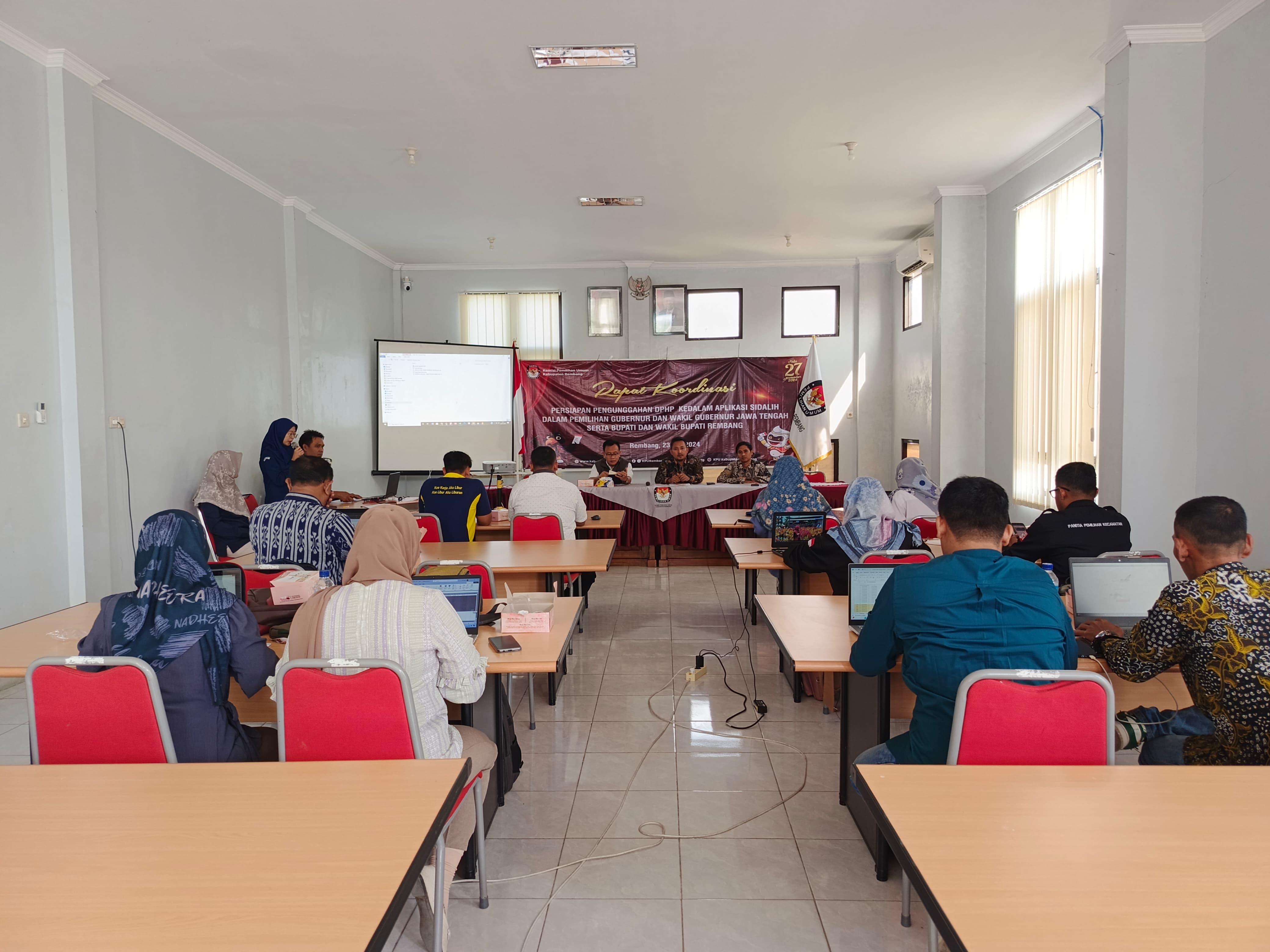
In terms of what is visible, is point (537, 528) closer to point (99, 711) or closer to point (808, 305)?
point (99, 711)

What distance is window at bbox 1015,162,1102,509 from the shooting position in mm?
5441

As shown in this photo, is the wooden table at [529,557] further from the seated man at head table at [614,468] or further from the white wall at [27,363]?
the seated man at head table at [614,468]

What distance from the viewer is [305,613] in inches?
80.2

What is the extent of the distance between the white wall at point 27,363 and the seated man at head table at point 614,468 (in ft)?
14.3

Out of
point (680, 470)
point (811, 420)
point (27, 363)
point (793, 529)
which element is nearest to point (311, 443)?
point (27, 363)

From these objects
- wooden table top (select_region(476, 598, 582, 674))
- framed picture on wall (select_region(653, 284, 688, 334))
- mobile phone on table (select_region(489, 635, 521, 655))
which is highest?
framed picture on wall (select_region(653, 284, 688, 334))

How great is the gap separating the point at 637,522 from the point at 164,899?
20.8ft

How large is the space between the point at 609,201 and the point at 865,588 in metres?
5.65

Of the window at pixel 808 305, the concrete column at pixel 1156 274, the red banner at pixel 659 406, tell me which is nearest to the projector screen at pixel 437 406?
the red banner at pixel 659 406

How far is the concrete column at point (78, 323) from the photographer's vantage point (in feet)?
14.4

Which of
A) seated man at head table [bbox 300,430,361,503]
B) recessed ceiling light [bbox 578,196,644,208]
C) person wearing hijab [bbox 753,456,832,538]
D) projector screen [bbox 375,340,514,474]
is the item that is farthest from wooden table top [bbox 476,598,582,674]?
projector screen [bbox 375,340,514,474]

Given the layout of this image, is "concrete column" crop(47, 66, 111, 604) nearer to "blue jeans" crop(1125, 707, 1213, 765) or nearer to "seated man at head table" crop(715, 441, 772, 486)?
"blue jeans" crop(1125, 707, 1213, 765)

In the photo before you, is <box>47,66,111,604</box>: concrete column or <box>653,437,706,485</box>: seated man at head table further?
<box>653,437,706,485</box>: seated man at head table

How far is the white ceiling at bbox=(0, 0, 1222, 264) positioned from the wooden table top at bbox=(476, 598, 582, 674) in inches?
117
